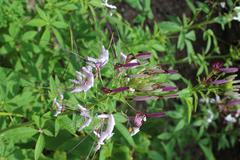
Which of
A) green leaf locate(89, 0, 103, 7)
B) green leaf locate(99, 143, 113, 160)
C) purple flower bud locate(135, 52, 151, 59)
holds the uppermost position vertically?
green leaf locate(89, 0, 103, 7)

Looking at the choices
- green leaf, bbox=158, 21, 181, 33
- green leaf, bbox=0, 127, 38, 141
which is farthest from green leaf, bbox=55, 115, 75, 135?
green leaf, bbox=158, 21, 181, 33

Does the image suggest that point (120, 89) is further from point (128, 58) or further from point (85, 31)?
point (85, 31)

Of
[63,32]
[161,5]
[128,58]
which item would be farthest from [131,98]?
[161,5]

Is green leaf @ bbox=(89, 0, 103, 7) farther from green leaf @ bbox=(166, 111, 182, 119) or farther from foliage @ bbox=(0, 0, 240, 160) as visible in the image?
green leaf @ bbox=(166, 111, 182, 119)

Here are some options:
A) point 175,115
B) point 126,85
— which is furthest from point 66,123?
point 175,115

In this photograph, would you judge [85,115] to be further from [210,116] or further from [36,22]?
[210,116]

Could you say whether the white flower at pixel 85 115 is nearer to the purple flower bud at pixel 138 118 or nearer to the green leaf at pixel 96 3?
the purple flower bud at pixel 138 118

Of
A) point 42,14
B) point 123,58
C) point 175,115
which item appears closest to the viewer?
point 123,58

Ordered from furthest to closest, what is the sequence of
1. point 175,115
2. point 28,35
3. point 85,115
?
point 175,115 → point 28,35 → point 85,115

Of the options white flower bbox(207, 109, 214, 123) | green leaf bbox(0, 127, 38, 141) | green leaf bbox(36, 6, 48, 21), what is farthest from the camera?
white flower bbox(207, 109, 214, 123)
